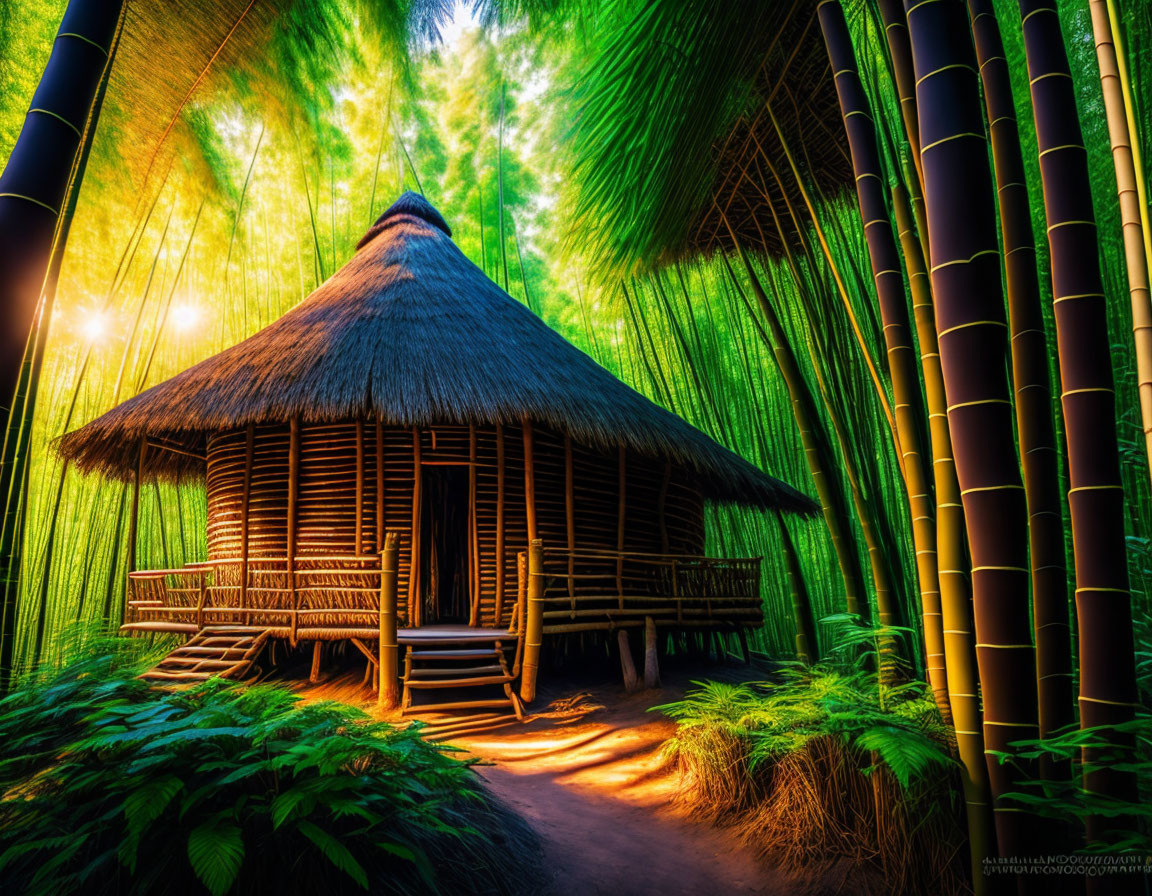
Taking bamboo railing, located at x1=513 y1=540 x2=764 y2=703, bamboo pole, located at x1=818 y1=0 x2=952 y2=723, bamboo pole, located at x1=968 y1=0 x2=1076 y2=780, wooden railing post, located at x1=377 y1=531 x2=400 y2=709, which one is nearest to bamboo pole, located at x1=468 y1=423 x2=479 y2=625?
bamboo railing, located at x1=513 y1=540 x2=764 y2=703

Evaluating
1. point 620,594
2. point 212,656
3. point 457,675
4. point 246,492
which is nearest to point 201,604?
point 212,656

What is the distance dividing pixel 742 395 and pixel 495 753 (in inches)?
250

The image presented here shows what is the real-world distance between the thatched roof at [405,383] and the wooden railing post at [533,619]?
3.80 ft

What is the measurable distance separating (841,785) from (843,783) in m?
0.01

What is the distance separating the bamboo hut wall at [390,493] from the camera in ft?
19.9

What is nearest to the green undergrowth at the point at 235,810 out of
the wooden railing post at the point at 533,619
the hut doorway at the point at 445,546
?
the wooden railing post at the point at 533,619

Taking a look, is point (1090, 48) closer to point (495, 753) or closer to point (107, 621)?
point (495, 753)

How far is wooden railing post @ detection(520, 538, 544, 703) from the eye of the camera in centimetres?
498

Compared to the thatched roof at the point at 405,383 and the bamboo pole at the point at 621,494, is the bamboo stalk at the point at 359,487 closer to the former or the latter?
the thatched roof at the point at 405,383

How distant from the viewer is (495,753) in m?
3.94

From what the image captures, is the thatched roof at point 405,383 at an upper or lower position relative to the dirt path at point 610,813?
upper

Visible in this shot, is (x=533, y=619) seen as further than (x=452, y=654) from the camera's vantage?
Yes

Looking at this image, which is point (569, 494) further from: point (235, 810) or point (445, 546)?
point (235, 810)

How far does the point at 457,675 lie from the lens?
480cm
